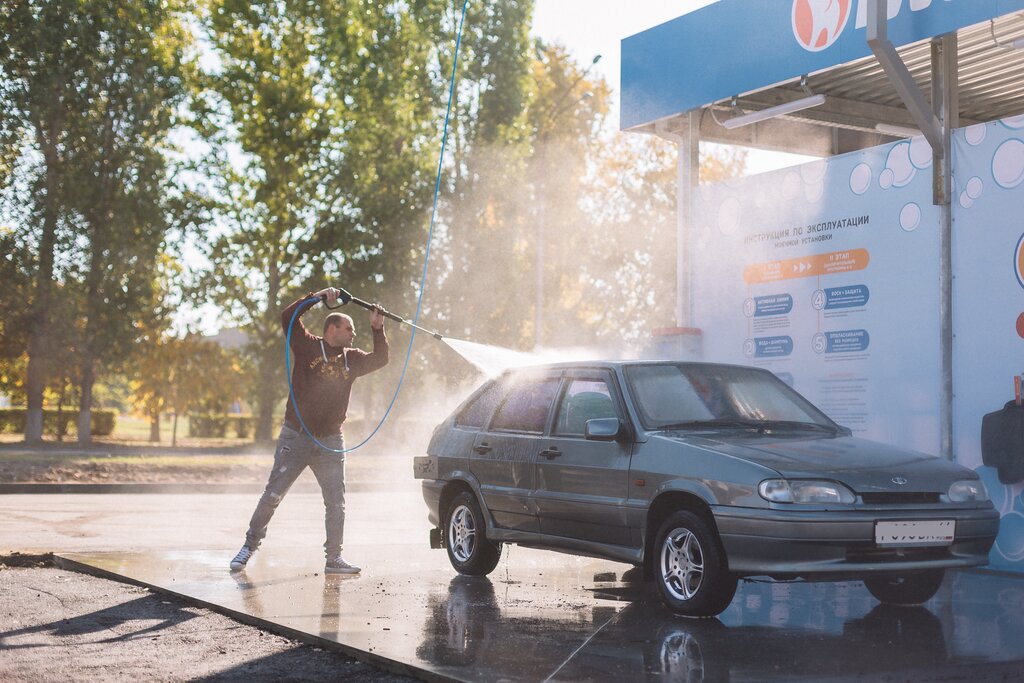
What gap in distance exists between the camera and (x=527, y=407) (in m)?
9.03

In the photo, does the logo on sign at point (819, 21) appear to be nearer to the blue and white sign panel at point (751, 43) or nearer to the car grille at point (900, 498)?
the blue and white sign panel at point (751, 43)

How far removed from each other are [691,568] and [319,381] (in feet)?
11.6

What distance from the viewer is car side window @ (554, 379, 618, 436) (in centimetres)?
832

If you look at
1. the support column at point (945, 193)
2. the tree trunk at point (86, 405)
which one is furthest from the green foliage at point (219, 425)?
the support column at point (945, 193)

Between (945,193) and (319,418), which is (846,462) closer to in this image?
(945,193)

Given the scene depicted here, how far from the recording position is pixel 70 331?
32.5 meters

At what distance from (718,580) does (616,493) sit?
1.01 m

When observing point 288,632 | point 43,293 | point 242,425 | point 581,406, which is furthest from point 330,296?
point 242,425

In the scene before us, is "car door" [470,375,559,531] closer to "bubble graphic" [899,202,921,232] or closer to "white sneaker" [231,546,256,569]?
"white sneaker" [231,546,256,569]

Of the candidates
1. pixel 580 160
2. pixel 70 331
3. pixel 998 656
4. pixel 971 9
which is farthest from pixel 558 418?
pixel 580 160

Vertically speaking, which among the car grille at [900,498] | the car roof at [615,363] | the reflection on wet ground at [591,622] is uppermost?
the car roof at [615,363]

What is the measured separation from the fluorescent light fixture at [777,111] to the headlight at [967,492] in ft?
15.7

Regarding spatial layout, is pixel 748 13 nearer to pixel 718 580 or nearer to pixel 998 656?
pixel 718 580

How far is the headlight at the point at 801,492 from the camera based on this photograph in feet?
22.3
